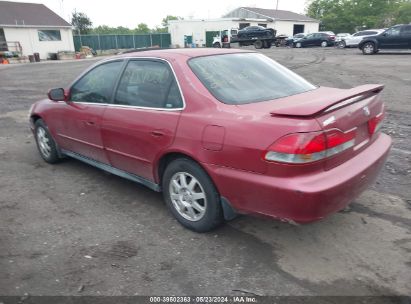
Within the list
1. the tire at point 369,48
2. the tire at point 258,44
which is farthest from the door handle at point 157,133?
the tire at point 258,44

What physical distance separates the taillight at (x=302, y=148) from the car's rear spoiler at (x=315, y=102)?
0.55ft

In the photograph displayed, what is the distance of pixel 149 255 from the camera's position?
3.18 metres

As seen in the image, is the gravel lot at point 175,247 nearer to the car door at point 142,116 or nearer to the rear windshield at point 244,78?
the car door at point 142,116

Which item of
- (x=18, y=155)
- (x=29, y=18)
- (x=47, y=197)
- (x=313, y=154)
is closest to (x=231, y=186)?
(x=313, y=154)

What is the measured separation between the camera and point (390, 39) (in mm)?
23094

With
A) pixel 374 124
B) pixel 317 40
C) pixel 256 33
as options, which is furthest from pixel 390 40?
pixel 374 124

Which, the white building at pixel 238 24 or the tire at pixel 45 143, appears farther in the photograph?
the white building at pixel 238 24

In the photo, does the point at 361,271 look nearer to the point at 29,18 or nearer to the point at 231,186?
the point at 231,186

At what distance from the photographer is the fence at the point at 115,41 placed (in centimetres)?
4053

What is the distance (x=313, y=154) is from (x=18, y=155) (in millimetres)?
5090

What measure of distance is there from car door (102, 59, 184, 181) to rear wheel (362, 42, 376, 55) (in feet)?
77.3

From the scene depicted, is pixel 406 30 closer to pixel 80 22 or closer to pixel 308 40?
pixel 308 40

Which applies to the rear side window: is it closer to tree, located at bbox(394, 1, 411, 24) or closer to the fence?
the fence

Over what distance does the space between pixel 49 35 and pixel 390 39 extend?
29.2 metres
